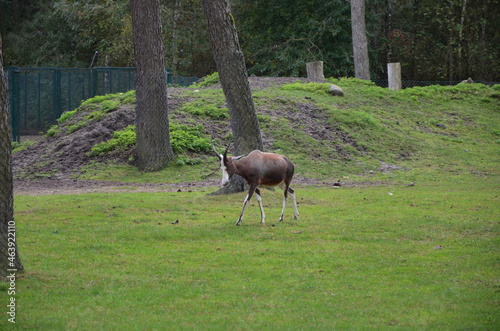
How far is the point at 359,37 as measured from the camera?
35.1 meters

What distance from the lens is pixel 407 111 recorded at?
97.6ft

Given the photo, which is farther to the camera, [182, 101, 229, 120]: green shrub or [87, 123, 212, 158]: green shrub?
[182, 101, 229, 120]: green shrub

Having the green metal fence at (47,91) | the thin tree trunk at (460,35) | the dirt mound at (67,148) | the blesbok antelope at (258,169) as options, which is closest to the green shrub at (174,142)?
the dirt mound at (67,148)

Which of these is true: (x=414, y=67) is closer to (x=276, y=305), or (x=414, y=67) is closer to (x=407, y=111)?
(x=407, y=111)

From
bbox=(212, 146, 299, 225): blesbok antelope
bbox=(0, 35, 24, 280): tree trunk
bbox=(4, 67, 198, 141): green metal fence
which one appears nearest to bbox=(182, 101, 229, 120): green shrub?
bbox=(4, 67, 198, 141): green metal fence

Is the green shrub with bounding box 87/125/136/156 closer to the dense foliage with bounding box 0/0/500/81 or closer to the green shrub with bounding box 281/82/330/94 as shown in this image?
the green shrub with bounding box 281/82/330/94

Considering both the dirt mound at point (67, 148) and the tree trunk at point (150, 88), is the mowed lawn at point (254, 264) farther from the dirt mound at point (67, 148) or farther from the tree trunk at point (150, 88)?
the dirt mound at point (67, 148)

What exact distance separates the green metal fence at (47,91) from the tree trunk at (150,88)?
8.92 m

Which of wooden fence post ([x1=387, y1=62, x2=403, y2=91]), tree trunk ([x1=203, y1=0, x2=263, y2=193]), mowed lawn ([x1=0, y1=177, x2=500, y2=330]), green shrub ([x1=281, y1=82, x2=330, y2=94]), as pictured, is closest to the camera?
mowed lawn ([x1=0, y1=177, x2=500, y2=330])

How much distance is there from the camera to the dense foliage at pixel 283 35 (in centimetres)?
4362

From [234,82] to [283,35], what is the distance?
2964 centimetres

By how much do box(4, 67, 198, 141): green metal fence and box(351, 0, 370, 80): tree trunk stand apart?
1241cm

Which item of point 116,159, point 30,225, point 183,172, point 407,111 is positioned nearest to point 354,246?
point 30,225

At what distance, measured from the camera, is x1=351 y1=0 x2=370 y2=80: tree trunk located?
3484 centimetres
